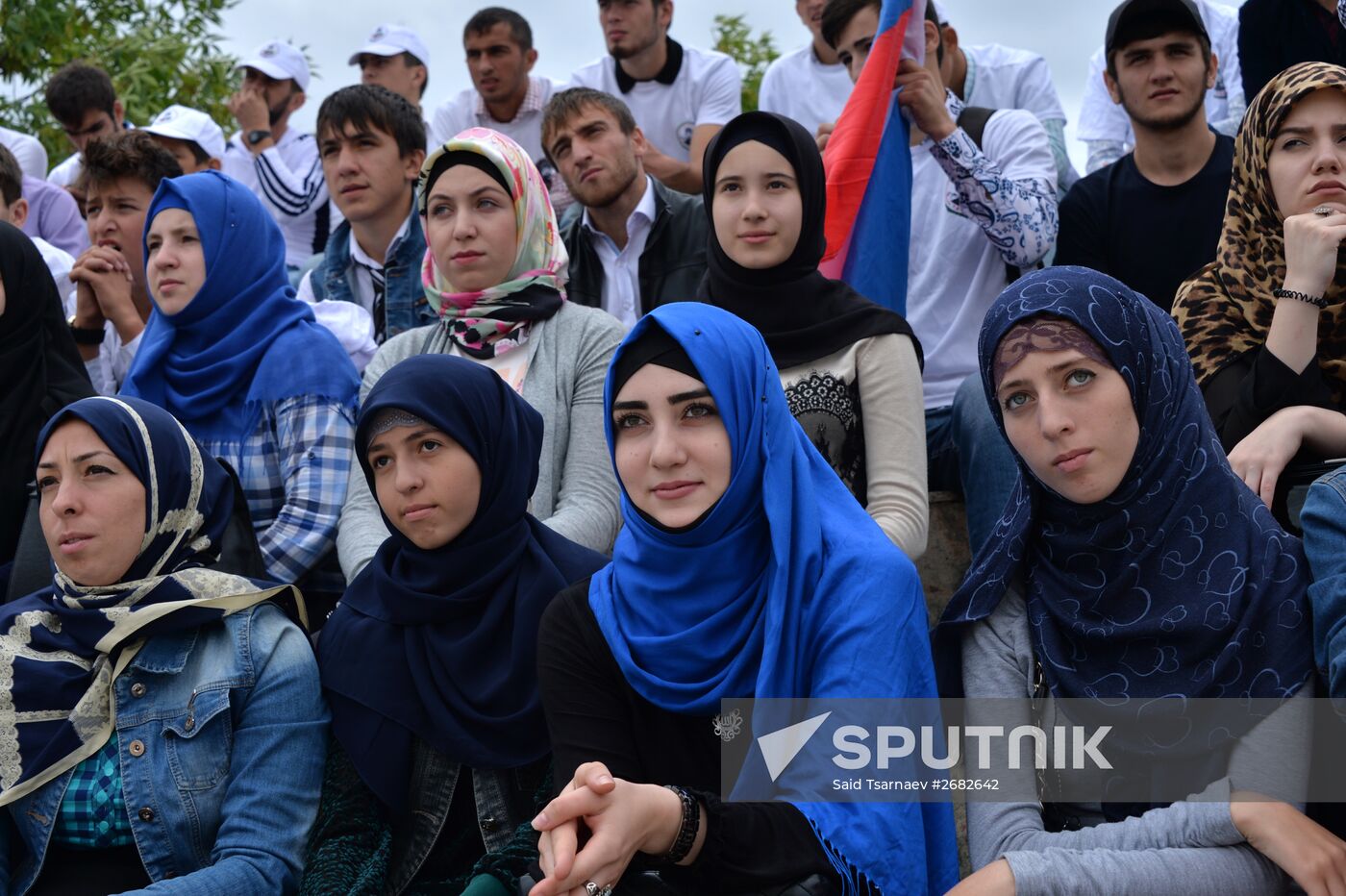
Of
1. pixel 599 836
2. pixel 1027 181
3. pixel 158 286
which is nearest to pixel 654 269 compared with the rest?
pixel 1027 181

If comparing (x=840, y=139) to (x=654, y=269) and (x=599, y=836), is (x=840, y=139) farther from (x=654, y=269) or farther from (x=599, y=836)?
(x=599, y=836)

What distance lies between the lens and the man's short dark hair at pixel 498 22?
6.95 m

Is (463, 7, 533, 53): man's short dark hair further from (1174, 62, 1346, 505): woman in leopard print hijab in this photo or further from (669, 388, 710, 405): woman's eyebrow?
(669, 388, 710, 405): woman's eyebrow

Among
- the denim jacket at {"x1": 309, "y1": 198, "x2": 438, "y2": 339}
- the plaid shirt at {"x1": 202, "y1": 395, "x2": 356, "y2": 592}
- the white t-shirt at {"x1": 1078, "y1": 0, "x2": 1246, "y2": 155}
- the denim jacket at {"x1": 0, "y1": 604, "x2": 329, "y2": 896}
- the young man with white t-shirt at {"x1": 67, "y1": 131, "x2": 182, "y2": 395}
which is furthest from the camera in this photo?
the white t-shirt at {"x1": 1078, "y1": 0, "x2": 1246, "y2": 155}

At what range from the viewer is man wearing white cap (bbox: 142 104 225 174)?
6660mm

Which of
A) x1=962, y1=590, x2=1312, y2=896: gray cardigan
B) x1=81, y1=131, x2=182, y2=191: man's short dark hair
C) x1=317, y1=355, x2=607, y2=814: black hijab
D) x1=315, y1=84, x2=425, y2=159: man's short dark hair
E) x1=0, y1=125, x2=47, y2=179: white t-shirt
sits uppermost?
x1=0, y1=125, x2=47, y2=179: white t-shirt

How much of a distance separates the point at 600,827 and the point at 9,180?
4815mm

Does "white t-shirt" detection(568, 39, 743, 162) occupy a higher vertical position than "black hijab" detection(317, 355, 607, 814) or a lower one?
higher

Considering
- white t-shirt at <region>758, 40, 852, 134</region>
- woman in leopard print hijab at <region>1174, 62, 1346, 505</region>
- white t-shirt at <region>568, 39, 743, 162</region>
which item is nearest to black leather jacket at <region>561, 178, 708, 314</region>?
white t-shirt at <region>758, 40, 852, 134</region>

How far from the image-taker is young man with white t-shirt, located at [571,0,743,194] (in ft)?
22.2

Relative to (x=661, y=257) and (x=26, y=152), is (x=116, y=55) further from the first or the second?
(x=661, y=257)

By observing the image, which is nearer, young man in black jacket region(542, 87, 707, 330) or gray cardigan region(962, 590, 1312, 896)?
gray cardigan region(962, 590, 1312, 896)

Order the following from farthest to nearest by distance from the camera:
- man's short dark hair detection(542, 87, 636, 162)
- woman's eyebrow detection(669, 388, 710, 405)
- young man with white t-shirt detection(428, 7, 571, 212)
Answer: young man with white t-shirt detection(428, 7, 571, 212) < man's short dark hair detection(542, 87, 636, 162) < woman's eyebrow detection(669, 388, 710, 405)

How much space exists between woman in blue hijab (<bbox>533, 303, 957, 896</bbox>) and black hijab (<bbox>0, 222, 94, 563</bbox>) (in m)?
2.05
